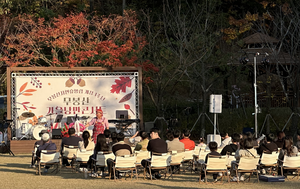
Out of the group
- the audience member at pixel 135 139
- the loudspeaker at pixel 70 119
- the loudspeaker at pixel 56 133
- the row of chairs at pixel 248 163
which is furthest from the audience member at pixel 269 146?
the loudspeaker at pixel 70 119

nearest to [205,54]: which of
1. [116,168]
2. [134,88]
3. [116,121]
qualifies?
[134,88]

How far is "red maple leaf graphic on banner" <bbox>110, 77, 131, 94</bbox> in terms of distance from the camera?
1972 cm

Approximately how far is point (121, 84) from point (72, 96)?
188 cm

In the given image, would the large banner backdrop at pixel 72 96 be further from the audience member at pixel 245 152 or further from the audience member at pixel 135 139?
the audience member at pixel 245 152

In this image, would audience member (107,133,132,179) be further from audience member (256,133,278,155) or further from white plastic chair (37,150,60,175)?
audience member (256,133,278,155)

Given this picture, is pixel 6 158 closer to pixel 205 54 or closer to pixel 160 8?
pixel 205 54

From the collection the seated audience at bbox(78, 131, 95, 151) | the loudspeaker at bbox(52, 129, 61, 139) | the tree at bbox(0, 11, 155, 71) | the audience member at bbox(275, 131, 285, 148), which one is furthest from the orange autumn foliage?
the audience member at bbox(275, 131, 285, 148)

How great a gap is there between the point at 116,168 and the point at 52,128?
8.32 m

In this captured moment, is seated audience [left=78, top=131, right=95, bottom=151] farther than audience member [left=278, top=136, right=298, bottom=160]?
Yes

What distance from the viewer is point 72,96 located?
19.5 m

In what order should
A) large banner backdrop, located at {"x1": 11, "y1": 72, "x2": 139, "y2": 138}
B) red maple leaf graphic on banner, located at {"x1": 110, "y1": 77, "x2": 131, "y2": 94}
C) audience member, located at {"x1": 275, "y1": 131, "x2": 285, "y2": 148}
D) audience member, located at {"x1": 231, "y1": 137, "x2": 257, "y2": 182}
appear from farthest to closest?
1. red maple leaf graphic on banner, located at {"x1": 110, "y1": 77, "x2": 131, "y2": 94}
2. large banner backdrop, located at {"x1": 11, "y1": 72, "x2": 139, "y2": 138}
3. audience member, located at {"x1": 275, "y1": 131, "x2": 285, "y2": 148}
4. audience member, located at {"x1": 231, "y1": 137, "x2": 257, "y2": 182}

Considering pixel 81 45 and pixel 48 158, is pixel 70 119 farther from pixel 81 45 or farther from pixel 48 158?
pixel 48 158

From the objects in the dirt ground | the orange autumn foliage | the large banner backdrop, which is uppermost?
the orange autumn foliage

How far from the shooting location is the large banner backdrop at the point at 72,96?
62.8 feet
